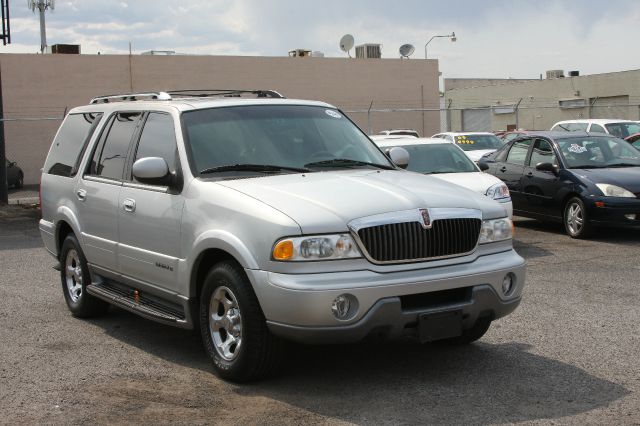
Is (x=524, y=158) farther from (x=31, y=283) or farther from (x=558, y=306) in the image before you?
(x=31, y=283)

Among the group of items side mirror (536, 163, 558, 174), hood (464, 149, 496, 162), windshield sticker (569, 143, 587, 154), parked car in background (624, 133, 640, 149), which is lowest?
side mirror (536, 163, 558, 174)

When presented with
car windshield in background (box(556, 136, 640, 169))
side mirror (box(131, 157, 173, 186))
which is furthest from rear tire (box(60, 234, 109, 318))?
car windshield in background (box(556, 136, 640, 169))

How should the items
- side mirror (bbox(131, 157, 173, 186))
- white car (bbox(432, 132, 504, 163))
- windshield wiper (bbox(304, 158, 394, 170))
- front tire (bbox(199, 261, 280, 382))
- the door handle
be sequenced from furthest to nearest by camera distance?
1. white car (bbox(432, 132, 504, 163))
2. the door handle
3. windshield wiper (bbox(304, 158, 394, 170))
4. side mirror (bbox(131, 157, 173, 186))
5. front tire (bbox(199, 261, 280, 382))

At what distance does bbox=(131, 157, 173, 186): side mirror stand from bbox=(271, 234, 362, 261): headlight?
1369mm

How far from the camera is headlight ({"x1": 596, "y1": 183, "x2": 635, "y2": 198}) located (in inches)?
504

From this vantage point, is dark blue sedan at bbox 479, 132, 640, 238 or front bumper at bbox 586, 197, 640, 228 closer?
front bumper at bbox 586, 197, 640, 228

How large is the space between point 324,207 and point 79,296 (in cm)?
356

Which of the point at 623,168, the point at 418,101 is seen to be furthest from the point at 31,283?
the point at 418,101

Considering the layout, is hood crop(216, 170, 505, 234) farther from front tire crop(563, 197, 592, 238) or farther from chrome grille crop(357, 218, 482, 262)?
front tire crop(563, 197, 592, 238)

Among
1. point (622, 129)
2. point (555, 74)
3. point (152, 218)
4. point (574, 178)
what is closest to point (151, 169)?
point (152, 218)

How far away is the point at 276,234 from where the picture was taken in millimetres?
5445

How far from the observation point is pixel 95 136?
26.2 feet

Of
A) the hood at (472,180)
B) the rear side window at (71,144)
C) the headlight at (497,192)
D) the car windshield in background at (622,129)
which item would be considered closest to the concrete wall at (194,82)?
the car windshield in background at (622,129)

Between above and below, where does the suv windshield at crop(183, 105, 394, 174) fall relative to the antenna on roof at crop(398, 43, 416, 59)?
below
